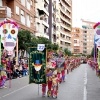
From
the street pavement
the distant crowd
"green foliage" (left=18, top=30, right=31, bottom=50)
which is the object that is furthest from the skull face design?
"green foliage" (left=18, top=30, right=31, bottom=50)

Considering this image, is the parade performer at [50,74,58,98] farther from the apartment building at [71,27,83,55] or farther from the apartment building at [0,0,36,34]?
the apartment building at [71,27,83,55]

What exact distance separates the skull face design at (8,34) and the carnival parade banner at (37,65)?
5.84m

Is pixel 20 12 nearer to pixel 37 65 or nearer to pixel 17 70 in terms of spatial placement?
pixel 17 70

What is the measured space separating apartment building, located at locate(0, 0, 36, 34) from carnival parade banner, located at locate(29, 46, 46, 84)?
1785 centimetres

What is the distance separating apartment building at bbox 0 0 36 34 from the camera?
3004 cm

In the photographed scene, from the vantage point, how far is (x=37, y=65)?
41.7ft

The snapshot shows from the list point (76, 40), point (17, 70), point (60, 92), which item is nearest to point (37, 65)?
point (60, 92)

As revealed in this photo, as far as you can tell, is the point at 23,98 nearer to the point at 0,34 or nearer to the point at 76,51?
the point at 0,34

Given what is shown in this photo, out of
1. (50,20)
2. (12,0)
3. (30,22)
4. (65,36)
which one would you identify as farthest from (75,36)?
(12,0)

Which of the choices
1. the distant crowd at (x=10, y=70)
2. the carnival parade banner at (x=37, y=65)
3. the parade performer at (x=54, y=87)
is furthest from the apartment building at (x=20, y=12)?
the parade performer at (x=54, y=87)

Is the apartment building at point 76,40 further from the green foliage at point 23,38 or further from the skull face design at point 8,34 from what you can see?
the skull face design at point 8,34

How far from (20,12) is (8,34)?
60.6ft

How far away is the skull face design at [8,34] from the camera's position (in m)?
18.7

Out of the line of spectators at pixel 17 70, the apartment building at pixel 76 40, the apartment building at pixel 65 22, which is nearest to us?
the line of spectators at pixel 17 70
